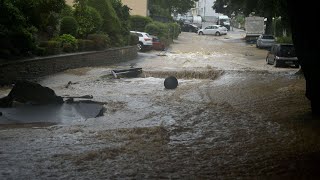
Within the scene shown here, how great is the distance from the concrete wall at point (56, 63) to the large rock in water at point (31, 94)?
4169 millimetres

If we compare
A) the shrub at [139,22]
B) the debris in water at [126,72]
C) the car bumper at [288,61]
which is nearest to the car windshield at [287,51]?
the car bumper at [288,61]

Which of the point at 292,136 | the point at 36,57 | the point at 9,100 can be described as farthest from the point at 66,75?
the point at 292,136

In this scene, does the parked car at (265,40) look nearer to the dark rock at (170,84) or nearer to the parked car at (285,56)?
the parked car at (285,56)

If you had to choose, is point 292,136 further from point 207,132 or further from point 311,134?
point 207,132

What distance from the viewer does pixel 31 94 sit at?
1352 centimetres

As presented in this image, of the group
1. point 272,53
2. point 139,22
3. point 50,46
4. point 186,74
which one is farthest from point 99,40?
point 139,22

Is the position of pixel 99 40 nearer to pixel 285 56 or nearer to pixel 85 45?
pixel 85 45

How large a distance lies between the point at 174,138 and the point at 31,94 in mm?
5017

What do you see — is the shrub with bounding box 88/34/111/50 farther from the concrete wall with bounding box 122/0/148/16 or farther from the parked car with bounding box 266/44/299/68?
the concrete wall with bounding box 122/0/148/16

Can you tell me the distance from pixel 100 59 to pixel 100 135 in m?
18.0

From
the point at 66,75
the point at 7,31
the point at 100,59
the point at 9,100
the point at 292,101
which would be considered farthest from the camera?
the point at 100,59

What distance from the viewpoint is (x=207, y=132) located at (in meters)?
11.5

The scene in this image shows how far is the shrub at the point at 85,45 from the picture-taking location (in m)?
26.9

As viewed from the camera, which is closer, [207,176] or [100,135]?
[207,176]
